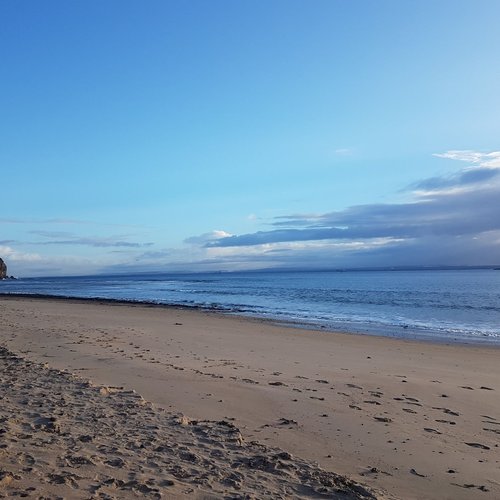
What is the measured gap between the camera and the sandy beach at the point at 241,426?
15.3 feet

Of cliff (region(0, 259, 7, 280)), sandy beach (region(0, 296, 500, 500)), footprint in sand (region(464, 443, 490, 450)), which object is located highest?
cliff (region(0, 259, 7, 280))

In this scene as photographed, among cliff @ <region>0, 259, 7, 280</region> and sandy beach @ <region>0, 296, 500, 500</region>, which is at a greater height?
A: cliff @ <region>0, 259, 7, 280</region>

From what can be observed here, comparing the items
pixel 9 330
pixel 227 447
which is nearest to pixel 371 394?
pixel 227 447

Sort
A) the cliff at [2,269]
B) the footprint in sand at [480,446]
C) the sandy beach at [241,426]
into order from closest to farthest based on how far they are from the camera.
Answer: the sandy beach at [241,426] → the footprint in sand at [480,446] → the cliff at [2,269]

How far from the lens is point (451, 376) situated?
37.0ft

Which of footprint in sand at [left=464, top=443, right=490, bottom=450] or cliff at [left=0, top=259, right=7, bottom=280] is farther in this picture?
cliff at [left=0, top=259, right=7, bottom=280]

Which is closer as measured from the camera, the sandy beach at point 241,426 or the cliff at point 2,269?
the sandy beach at point 241,426

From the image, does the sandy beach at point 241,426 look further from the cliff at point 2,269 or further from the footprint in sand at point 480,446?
the cliff at point 2,269

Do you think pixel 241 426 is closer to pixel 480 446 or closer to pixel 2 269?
pixel 480 446

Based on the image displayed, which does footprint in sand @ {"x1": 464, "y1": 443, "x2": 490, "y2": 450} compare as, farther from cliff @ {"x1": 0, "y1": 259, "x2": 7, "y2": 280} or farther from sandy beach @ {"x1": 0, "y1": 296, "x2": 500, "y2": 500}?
cliff @ {"x1": 0, "y1": 259, "x2": 7, "y2": 280}

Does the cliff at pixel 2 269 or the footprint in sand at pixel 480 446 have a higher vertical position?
the cliff at pixel 2 269

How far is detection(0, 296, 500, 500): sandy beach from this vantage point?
4.66m

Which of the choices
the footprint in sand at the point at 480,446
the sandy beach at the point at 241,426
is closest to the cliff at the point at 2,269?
the sandy beach at the point at 241,426

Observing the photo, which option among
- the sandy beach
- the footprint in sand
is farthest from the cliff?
the footprint in sand
